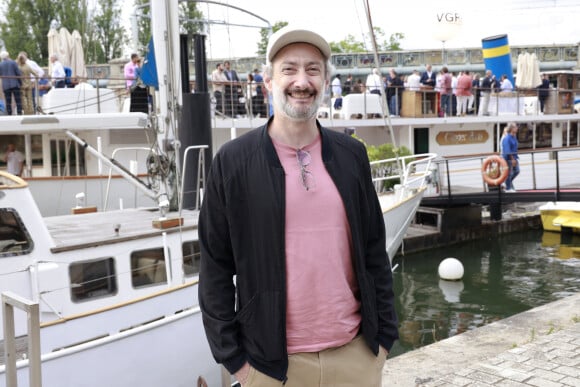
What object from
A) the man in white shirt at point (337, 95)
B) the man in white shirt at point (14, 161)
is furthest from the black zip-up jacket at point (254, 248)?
the man in white shirt at point (337, 95)

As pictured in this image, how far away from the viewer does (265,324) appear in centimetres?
251

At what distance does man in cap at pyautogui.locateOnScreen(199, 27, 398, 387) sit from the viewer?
8.20 feet

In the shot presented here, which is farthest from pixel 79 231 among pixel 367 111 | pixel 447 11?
pixel 447 11

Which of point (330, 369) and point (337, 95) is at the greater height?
point (337, 95)

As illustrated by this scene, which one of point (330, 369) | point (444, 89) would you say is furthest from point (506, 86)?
point (330, 369)

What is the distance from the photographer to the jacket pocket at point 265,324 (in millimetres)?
2498

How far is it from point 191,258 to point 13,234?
2.23 m

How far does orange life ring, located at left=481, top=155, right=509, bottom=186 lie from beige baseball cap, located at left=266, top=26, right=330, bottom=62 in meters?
15.6

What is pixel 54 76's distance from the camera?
16406 millimetres

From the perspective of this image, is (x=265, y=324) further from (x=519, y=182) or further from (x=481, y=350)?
(x=519, y=182)

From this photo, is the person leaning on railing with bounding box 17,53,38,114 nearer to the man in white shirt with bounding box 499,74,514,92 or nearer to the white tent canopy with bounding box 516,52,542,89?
the man in white shirt with bounding box 499,74,514,92

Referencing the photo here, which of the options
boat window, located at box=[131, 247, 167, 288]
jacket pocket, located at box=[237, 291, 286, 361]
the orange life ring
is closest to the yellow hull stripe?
the orange life ring

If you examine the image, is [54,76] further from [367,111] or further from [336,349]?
[336,349]

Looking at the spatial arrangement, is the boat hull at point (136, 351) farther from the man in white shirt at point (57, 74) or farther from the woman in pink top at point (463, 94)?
the woman in pink top at point (463, 94)
